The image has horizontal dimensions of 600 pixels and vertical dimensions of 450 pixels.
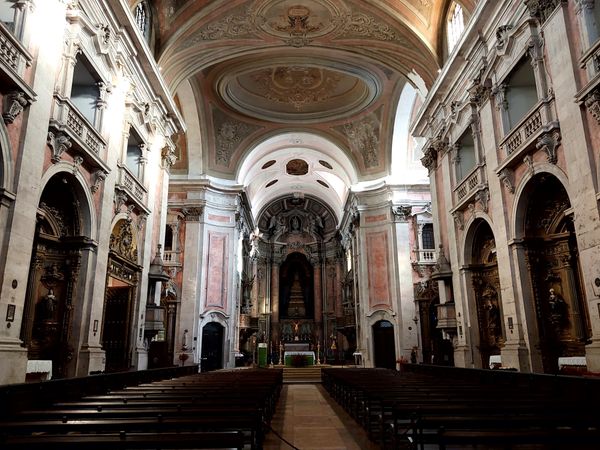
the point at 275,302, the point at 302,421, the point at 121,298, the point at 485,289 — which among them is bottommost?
the point at 302,421

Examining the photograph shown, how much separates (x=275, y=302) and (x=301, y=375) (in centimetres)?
1407

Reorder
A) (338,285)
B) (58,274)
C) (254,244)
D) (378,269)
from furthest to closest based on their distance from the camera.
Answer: (338,285) → (254,244) → (378,269) → (58,274)

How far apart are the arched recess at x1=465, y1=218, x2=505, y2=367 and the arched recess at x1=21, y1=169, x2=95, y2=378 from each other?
29.5 feet

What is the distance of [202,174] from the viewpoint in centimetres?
2122

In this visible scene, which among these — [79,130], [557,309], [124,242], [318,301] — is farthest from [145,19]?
[318,301]

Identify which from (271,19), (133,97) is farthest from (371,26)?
(133,97)

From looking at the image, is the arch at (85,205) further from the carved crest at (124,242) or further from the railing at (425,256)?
the railing at (425,256)

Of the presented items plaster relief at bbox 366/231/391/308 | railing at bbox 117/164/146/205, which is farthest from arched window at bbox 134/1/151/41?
plaster relief at bbox 366/231/391/308

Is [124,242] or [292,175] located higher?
[292,175]

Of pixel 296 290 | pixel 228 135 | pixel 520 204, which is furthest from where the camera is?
pixel 296 290

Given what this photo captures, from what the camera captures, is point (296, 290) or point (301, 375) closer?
point (301, 375)

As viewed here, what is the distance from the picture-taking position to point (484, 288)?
11.7m

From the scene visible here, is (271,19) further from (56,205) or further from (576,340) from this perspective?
(576,340)

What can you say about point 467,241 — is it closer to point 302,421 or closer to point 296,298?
point 302,421
